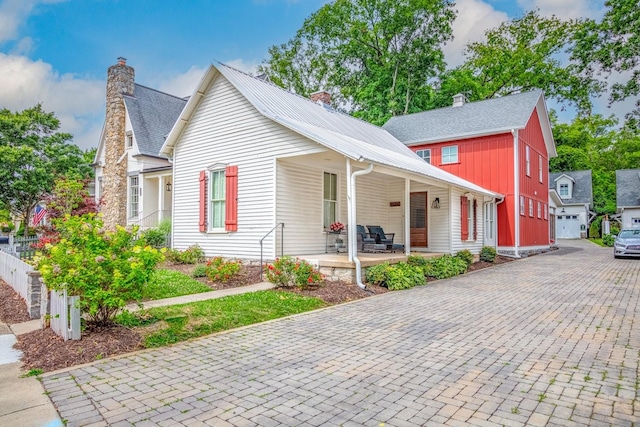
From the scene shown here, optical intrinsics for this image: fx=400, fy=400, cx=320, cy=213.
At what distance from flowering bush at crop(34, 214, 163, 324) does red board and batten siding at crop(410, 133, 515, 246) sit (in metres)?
17.1

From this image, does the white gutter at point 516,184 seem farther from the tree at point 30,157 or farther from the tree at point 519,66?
the tree at point 30,157

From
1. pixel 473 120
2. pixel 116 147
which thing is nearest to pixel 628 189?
pixel 473 120

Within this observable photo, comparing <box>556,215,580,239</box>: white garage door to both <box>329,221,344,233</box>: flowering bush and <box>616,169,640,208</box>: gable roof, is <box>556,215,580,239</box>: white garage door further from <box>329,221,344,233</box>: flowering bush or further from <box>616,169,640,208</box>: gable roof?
<box>329,221,344,233</box>: flowering bush

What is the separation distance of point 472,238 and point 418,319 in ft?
36.0

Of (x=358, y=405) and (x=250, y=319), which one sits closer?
(x=358, y=405)

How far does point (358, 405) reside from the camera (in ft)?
11.0

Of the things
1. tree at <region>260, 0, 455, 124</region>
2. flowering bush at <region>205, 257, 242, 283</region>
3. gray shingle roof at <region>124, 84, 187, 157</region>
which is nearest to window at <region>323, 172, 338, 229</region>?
flowering bush at <region>205, 257, 242, 283</region>

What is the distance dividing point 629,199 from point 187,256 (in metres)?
36.1

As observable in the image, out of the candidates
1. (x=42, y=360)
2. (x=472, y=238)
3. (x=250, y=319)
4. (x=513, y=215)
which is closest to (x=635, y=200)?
(x=513, y=215)

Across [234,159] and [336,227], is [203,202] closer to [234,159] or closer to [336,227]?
[234,159]

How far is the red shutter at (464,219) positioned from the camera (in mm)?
15457

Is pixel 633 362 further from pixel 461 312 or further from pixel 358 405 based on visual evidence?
pixel 358 405

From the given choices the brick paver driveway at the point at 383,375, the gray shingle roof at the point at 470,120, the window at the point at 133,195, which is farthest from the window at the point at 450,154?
the window at the point at 133,195

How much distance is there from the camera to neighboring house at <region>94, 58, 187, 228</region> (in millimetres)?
19123
